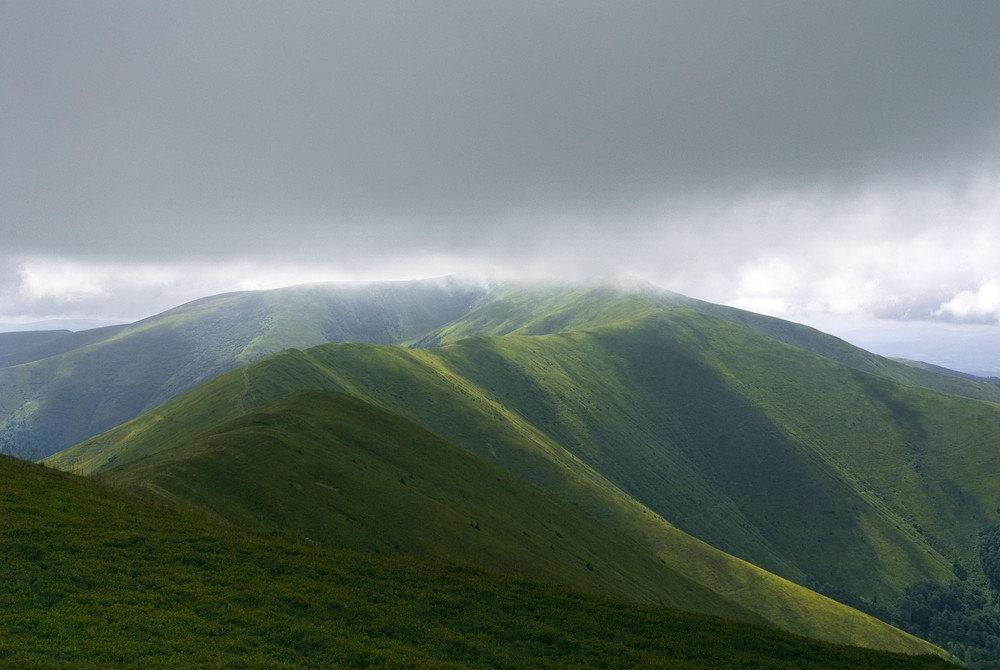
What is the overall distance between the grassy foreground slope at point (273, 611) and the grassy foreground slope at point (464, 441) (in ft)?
95.4

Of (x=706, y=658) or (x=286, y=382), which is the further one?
(x=286, y=382)

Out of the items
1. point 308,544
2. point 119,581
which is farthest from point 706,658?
point 119,581

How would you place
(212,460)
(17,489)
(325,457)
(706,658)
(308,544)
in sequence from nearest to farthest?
(706,658) < (17,489) < (308,544) < (212,460) < (325,457)

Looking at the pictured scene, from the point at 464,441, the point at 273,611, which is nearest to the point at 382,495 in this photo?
the point at 273,611

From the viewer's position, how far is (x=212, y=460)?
44.8 metres

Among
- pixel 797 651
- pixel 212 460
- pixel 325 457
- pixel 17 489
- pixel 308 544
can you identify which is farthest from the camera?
pixel 325 457

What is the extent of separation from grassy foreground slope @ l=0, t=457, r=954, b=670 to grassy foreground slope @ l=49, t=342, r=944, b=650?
29.1m

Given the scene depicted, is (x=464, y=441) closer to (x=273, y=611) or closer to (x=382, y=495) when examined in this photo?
(x=382, y=495)

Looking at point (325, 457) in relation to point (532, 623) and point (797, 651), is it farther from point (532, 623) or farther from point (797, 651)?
point (797, 651)

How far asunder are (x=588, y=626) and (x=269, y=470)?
29040mm

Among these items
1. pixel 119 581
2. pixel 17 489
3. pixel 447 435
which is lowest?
pixel 447 435

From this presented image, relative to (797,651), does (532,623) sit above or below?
above

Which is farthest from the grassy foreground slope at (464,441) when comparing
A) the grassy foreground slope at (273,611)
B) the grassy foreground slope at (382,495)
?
the grassy foreground slope at (273,611)

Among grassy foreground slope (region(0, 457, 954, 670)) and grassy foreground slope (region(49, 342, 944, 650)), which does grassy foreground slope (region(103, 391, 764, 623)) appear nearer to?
grassy foreground slope (region(49, 342, 944, 650))
